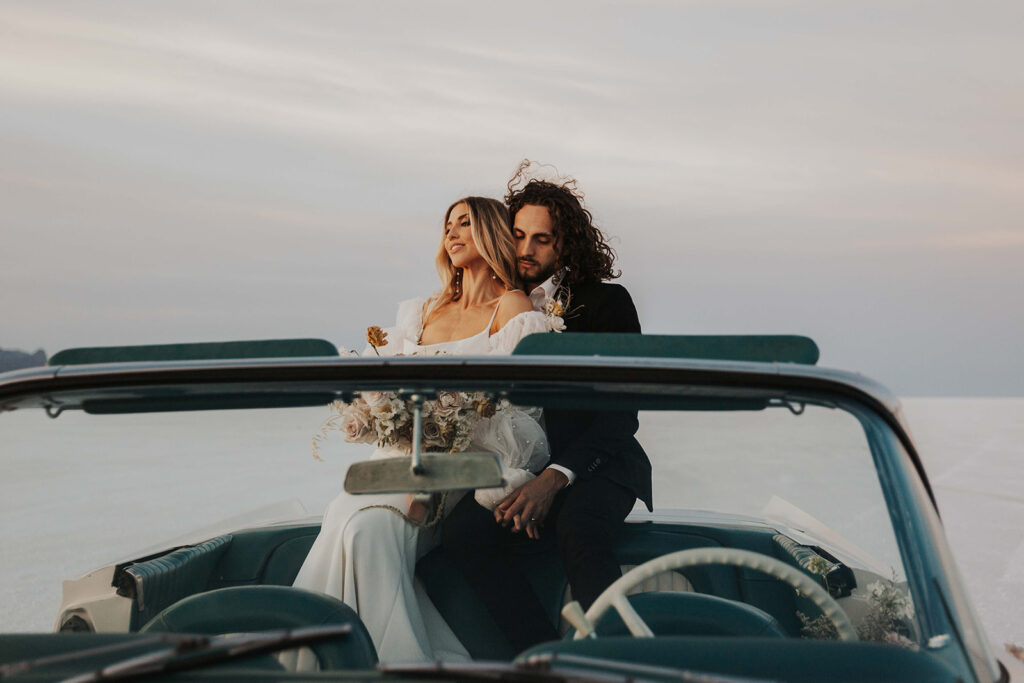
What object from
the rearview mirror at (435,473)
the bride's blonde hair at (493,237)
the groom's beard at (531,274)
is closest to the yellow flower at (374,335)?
the bride's blonde hair at (493,237)

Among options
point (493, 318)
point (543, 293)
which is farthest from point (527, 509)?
point (543, 293)

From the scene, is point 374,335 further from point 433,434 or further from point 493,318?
point 433,434

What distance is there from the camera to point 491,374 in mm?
1732

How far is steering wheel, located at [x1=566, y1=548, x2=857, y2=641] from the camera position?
1694 mm

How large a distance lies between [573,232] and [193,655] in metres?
3.64

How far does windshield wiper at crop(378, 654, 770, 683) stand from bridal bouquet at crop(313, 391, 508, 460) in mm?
495

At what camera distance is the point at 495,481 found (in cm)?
163

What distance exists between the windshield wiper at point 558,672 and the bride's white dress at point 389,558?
0.94 m

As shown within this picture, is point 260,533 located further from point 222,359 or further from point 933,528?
point 933,528

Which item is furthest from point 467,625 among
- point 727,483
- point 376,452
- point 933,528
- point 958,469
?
point 958,469

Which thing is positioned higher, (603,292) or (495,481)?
(603,292)

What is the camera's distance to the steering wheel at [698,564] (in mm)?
1694

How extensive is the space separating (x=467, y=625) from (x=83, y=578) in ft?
3.06

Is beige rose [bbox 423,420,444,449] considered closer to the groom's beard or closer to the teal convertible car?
the teal convertible car
